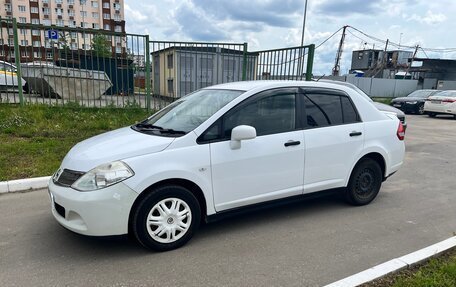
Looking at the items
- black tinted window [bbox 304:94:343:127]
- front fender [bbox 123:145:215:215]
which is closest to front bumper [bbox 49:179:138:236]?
front fender [bbox 123:145:215:215]

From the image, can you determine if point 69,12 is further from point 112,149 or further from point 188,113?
point 112,149

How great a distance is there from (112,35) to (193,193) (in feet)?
22.9

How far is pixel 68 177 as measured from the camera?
3.20m

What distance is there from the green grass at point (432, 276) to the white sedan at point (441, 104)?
56.2 feet

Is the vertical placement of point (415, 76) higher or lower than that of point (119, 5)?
lower

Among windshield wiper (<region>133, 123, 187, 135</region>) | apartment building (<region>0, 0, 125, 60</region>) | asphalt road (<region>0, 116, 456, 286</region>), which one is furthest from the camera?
apartment building (<region>0, 0, 125, 60</region>)

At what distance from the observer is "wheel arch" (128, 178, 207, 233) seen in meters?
3.13

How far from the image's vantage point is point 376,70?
141ft

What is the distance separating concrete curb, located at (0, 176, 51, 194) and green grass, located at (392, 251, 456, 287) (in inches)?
189

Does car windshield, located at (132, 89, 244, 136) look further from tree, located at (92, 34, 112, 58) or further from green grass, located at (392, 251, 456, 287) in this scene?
tree, located at (92, 34, 112, 58)

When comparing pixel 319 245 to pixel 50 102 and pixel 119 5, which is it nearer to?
pixel 50 102

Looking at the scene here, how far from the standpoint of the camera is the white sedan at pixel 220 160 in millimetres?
3072

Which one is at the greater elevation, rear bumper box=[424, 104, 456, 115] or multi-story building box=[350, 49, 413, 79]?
multi-story building box=[350, 49, 413, 79]

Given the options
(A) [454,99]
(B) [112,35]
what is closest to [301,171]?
(B) [112,35]
